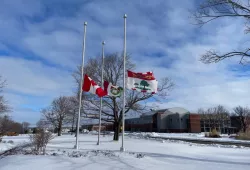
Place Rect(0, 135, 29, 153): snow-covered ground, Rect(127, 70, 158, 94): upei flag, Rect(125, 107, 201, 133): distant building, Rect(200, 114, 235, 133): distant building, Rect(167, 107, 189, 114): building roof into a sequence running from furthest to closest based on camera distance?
Rect(167, 107, 189, 114): building roof
Rect(125, 107, 201, 133): distant building
Rect(200, 114, 235, 133): distant building
Rect(0, 135, 29, 153): snow-covered ground
Rect(127, 70, 158, 94): upei flag

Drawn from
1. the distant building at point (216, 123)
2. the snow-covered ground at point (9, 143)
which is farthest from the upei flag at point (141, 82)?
the distant building at point (216, 123)

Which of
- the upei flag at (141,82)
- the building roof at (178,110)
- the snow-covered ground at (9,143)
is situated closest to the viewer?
the upei flag at (141,82)

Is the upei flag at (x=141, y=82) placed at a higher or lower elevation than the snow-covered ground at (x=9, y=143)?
higher

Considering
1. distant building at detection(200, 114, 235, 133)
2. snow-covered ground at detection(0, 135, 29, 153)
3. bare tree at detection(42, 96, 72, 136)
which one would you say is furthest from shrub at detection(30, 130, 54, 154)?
distant building at detection(200, 114, 235, 133)

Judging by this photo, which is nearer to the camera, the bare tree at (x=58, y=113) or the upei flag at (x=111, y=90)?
the upei flag at (x=111, y=90)

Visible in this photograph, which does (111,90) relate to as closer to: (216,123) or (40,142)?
(40,142)

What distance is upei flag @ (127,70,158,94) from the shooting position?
1594 cm

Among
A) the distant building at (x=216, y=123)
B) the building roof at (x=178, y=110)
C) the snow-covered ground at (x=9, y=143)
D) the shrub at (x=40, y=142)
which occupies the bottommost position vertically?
the snow-covered ground at (x=9, y=143)

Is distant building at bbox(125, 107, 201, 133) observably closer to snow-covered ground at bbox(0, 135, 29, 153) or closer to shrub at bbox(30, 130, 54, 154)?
snow-covered ground at bbox(0, 135, 29, 153)

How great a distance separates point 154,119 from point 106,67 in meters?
65.6

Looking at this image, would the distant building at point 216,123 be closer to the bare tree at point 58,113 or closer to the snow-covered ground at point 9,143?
the bare tree at point 58,113

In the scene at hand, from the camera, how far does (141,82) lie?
16172 millimetres

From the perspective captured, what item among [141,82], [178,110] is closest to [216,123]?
[178,110]

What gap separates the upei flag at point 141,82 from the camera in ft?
52.3
